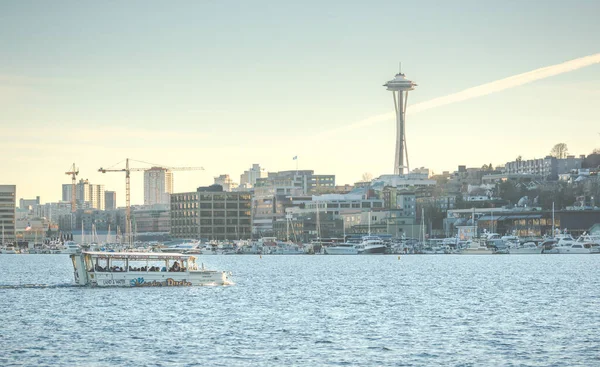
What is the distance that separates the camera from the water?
63.6 meters

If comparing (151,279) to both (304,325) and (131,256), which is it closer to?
(131,256)

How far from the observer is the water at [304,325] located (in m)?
63.6

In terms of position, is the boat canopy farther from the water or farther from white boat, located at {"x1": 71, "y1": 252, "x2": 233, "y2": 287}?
the water

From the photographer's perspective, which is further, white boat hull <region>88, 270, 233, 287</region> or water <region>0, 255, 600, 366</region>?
white boat hull <region>88, 270, 233, 287</region>

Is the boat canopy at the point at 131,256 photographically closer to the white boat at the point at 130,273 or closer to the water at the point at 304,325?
the white boat at the point at 130,273

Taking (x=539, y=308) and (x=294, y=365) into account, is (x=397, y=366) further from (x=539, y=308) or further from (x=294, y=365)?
(x=539, y=308)

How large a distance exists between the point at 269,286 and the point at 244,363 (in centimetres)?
6681

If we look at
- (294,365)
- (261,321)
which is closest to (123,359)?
(294,365)

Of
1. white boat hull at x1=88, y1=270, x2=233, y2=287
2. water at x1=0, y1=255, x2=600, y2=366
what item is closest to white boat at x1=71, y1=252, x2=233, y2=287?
white boat hull at x1=88, y1=270, x2=233, y2=287

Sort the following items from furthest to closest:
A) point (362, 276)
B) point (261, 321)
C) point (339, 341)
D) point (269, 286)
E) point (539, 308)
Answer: point (362, 276) < point (269, 286) < point (539, 308) < point (261, 321) < point (339, 341)

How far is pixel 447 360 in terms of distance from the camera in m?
62.2

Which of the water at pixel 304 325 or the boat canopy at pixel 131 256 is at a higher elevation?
the boat canopy at pixel 131 256

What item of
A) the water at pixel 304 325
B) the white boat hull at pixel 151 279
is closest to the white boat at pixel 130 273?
the white boat hull at pixel 151 279

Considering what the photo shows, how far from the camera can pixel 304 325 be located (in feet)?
263
